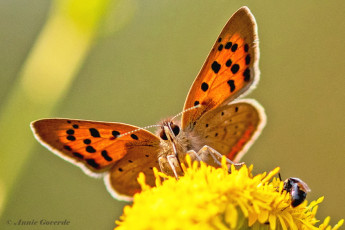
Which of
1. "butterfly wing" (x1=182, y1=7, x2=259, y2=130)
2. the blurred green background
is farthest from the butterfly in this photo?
the blurred green background

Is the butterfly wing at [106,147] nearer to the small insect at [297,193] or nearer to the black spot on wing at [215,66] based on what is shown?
the black spot on wing at [215,66]

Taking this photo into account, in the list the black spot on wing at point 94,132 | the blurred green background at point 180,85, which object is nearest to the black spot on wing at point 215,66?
the black spot on wing at point 94,132

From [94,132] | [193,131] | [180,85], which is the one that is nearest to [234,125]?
[193,131]

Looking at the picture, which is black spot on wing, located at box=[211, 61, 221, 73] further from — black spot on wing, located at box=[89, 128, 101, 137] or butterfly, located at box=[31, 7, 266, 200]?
→ black spot on wing, located at box=[89, 128, 101, 137]

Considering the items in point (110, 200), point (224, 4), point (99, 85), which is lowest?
point (110, 200)

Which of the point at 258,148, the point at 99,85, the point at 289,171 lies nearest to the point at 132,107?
the point at 99,85

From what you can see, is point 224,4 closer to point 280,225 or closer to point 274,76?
point 274,76

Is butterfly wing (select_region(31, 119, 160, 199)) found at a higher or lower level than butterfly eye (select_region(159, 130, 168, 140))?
lower

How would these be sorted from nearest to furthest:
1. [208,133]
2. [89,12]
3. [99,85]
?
[89,12] → [208,133] → [99,85]
